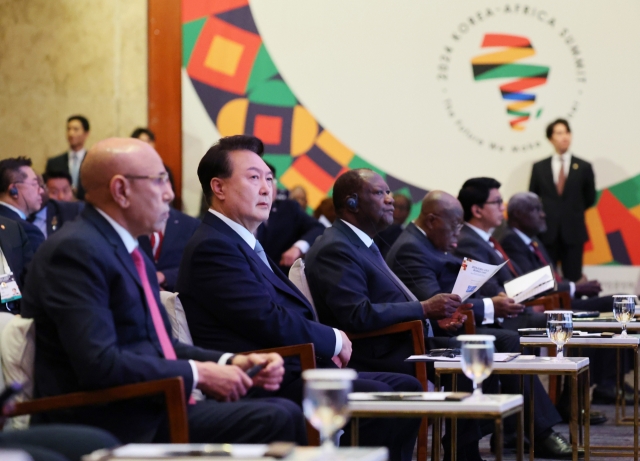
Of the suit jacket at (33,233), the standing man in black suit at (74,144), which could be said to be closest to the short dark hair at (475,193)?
the suit jacket at (33,233)

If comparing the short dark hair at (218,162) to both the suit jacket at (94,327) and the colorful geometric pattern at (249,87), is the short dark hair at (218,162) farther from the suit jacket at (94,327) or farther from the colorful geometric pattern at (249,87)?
the colorful geometric pattern at (249,87)

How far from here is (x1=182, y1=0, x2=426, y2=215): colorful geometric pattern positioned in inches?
352

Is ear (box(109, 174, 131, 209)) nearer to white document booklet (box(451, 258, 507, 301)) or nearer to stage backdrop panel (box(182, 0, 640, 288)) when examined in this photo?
white document booklet (box(451, 258, 507, 301))

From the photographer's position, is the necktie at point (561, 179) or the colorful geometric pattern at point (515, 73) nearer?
the necktie at point (561, 179)

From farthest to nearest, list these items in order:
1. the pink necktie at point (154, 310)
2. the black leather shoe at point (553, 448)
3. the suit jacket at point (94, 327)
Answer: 1. the black leather shoe at point (553, 448)
2. the pink necktie at point (154, 310)
3. the suit jacket at point (94, 327)

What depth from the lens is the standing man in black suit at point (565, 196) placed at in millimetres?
8562

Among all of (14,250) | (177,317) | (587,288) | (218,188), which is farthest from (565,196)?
(177,317)

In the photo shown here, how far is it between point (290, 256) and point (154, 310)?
13.4 feet

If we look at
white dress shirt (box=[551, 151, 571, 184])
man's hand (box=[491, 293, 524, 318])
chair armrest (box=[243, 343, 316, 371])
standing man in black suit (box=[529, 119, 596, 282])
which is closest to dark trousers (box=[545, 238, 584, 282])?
standing man in black suit (box=[529, 119, 596, 282])

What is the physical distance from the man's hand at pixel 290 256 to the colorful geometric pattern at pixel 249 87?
2145 millimetres

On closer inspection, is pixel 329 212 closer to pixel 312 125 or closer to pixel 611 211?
pixel 312 125

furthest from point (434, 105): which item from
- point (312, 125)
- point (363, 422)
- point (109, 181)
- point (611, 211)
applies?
point (109, 181)

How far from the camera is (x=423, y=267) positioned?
4.83 metres

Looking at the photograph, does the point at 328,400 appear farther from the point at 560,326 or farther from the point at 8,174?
the point at 8,174
